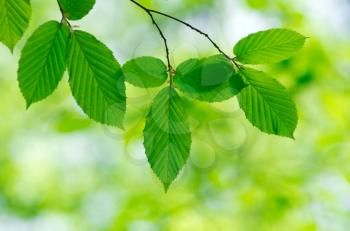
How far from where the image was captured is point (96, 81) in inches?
28.6

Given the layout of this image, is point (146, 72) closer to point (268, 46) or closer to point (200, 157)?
point (268, 46)

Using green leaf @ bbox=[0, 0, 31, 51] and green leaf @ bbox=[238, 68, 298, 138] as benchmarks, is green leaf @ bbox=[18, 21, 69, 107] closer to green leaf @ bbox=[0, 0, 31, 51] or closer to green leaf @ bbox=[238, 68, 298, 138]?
green leaf @ bbox=[0, 0, 31, 51]

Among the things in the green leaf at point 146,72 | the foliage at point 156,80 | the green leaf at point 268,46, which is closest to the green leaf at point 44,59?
the foliage at point 156,80

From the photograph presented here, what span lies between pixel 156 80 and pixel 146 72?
0.02 m

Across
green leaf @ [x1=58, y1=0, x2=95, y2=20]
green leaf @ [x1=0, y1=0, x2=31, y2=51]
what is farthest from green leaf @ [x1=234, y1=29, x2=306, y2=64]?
green leaf @ [x1=0, y1=0, x2=31, y2=51]

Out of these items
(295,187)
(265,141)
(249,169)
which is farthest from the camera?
(265,141)

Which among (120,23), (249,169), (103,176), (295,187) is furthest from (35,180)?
(295,187)

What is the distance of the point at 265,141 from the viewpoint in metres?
5.24

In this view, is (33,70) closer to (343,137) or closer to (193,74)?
(193,74)

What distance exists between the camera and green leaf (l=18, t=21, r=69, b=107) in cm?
73

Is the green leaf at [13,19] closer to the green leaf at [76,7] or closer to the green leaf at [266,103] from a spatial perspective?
the green leaf at [76,7]

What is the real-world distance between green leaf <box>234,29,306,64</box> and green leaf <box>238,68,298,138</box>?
0.10 feet

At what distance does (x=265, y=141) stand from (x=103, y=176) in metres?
2.02

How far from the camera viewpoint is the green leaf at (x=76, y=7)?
741 mm
